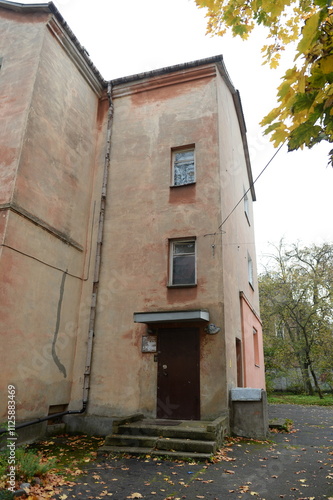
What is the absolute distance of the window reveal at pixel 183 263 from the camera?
1035 centimetres

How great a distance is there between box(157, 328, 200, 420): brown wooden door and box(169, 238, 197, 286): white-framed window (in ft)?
4.75

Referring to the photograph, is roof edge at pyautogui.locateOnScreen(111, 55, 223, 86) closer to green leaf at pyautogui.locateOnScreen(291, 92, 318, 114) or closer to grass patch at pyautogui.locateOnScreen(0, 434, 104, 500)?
green leaf at pyautogui.locateOnScreen(291, 92, 318, 114)

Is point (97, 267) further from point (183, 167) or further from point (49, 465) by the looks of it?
point (49, 465)

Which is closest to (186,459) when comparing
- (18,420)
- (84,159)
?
(18,420)

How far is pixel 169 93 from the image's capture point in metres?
12.8

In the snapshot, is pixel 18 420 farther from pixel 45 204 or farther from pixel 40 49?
pixel 40 49

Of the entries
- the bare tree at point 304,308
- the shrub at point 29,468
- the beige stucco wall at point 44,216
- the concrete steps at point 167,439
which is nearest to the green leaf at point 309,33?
the shrub at point 29,468

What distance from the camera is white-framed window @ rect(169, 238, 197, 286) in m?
10.4

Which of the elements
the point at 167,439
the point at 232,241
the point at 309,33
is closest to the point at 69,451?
the point at 167,439

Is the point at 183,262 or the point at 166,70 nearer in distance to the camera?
the point at 183,262

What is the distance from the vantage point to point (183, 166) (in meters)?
11.9

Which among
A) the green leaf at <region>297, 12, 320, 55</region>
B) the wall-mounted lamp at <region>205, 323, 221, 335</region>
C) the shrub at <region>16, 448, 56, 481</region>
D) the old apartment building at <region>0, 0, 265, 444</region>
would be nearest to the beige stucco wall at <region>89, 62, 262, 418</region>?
the old apartment building at <region>0, 0, 265, 444</region>

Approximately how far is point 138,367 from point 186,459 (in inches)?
134

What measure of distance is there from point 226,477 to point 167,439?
183 cm
